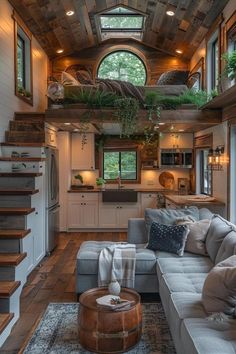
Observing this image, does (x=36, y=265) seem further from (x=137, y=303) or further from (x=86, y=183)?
(x=86, y=183)

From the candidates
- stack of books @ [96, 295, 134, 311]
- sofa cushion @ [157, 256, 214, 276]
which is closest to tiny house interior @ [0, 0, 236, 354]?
stack of books @ [96, 295, 134, 311]

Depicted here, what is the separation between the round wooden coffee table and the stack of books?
3 centimetres

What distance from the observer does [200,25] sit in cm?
628

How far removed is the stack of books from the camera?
8.77 ft

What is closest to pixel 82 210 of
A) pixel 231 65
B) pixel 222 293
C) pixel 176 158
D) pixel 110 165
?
pixel 110 165

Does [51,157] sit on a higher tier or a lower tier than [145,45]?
lower

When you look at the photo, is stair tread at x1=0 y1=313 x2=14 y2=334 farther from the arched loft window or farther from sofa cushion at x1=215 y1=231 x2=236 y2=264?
the arched loft window

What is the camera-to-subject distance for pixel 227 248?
3.26m

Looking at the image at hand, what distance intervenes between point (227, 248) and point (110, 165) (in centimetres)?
555

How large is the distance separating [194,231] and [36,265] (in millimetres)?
2404

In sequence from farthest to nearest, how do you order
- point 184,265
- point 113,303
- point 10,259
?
point 184,265
point 10,259
point 113,303

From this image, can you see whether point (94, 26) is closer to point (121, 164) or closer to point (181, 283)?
point (121, 164)

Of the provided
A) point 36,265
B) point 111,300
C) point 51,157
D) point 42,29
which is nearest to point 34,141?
point 51,157

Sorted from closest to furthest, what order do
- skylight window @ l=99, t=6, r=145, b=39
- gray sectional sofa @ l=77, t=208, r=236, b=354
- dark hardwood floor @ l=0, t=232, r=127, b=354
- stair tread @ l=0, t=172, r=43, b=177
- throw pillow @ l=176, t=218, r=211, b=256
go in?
gray sectional sofa @ l=77, t=208, r=236, b=354 → dark hardwood floor @ l=0, t=232, r=127, b=354 → throw pillow @ l=176, t=218, r=211, b=256 → stair tread @ l=0, t=172, r=43, b=177 → skylight window @ l=99, t=6, r=145, b=39
